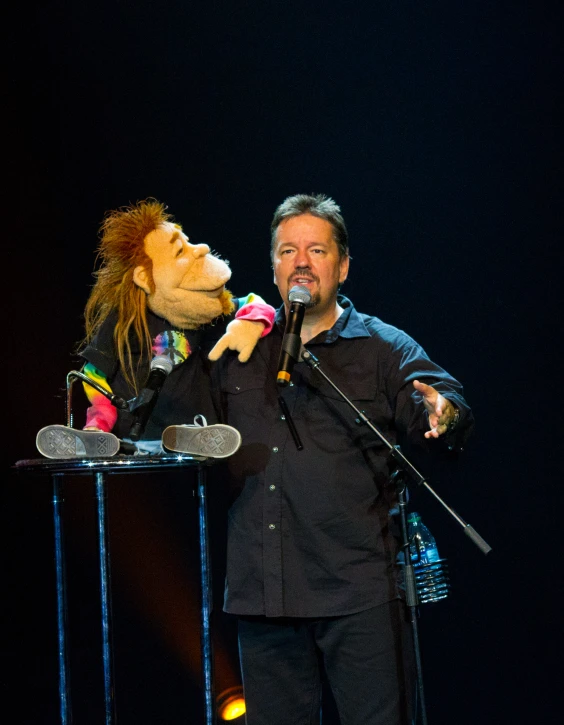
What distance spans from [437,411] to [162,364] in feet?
1.98

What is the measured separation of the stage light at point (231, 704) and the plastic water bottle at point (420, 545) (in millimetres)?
1194

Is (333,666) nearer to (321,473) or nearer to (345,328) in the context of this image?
(321,473)

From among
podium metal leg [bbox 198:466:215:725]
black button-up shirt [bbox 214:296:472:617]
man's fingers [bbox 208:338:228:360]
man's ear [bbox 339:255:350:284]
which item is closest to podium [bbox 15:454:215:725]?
podium metal leg [bbox 198:466:215:725]

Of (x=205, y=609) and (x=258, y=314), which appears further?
(x=258, y=314)

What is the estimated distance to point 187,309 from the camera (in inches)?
77.0

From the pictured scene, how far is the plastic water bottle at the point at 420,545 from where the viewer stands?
1.89 metres

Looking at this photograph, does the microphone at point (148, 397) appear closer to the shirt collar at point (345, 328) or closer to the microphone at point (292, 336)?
the microphone at point (292, 336)

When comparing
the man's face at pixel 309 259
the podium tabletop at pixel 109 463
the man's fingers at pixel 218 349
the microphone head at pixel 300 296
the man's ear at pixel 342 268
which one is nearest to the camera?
the podium tabletop at pixel 109 463

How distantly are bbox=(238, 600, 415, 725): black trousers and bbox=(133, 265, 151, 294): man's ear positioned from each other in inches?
32.8

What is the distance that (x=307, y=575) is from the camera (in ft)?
6.20

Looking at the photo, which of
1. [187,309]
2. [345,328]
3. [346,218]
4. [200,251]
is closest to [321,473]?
[345,328]

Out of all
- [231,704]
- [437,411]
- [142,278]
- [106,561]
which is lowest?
[231,704]

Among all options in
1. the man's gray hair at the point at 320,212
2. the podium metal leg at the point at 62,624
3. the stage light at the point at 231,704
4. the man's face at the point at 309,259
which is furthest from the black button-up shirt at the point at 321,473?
the stage light at the point at 231,704

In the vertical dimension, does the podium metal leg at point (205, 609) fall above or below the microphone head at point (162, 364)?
below
